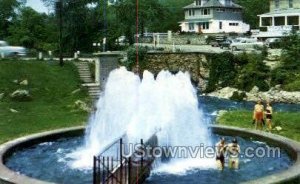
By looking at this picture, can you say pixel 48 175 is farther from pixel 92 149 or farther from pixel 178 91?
pixel 178 91

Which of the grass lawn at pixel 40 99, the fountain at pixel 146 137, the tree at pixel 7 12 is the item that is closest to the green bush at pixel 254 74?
the grass lawn at pixel 40 99

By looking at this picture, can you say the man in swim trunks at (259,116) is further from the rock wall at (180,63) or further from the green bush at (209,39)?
the green bush at (209,39)

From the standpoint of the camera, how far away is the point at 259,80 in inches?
1807

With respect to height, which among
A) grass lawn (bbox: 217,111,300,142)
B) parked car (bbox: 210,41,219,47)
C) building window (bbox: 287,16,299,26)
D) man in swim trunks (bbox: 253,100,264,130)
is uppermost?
building window (bbox: 287,16,299,26)

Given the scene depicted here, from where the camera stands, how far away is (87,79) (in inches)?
1567

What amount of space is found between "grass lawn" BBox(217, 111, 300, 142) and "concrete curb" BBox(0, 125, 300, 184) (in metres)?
2.45

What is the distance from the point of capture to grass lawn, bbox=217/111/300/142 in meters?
23.4

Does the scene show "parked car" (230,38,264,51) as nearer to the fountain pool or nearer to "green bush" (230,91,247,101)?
"green bush" (230,91,247,101)

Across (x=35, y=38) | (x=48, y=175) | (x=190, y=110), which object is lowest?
(x=48, y=175)

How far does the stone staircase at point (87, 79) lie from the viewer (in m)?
36.5

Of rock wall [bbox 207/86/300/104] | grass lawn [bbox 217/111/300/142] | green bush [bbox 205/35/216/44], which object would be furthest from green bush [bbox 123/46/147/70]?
grass lawn [bbox 217/111/300/142]

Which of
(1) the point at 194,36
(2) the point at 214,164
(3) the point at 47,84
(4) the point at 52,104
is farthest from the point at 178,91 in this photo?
(1) the point at 194,36

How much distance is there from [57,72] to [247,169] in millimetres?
26727

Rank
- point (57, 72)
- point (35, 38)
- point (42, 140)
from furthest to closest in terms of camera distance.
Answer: point (35, 38)
point (57, 72)
point (42, 140)
